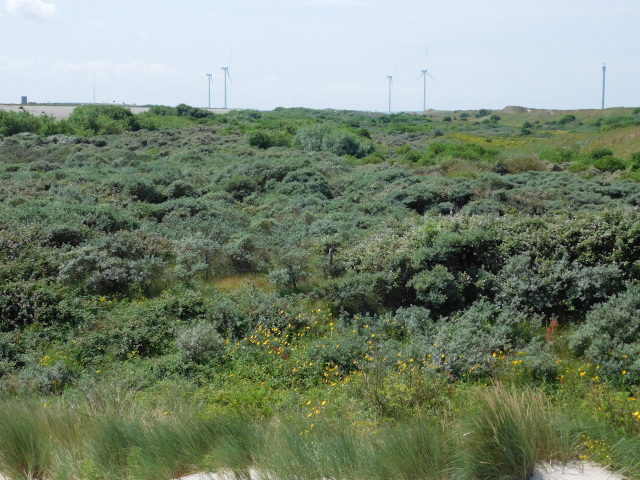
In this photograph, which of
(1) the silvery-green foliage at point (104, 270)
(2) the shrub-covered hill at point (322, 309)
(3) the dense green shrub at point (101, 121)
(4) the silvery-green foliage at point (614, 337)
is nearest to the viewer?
(2) the shrub-covered hill at point (322, 309)

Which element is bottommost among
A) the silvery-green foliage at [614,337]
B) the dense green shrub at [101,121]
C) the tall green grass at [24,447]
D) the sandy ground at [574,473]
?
the tall green grass at [24,447]

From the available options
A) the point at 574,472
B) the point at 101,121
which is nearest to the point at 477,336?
the point at 574,472

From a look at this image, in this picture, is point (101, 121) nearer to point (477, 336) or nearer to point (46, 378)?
point (46, 378)

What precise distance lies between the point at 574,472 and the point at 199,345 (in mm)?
5270

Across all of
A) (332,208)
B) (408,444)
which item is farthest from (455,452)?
(332,208)

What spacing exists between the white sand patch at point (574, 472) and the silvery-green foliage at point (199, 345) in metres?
4.96

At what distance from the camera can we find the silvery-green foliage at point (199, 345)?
27.1 feet

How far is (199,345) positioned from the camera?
8.32m

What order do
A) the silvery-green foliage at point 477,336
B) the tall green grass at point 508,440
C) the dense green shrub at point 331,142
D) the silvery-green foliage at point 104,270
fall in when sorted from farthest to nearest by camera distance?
the dense green shrub at point 331,142 → the silvery-green foliage at point 104,270 → the silvery-green foliage at point 477,336 → the tall green grass at point 508,440

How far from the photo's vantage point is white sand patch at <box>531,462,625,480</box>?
433 centimetres

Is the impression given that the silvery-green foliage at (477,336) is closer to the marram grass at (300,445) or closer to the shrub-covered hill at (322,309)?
the shrub-covered hill at (322,309)

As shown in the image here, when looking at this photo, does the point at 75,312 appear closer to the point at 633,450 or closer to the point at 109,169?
the point at 633,450

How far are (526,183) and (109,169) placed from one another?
16748 mm

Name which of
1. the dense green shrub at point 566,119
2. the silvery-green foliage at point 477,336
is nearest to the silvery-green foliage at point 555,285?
the silvery-green foliage at point 477,336
